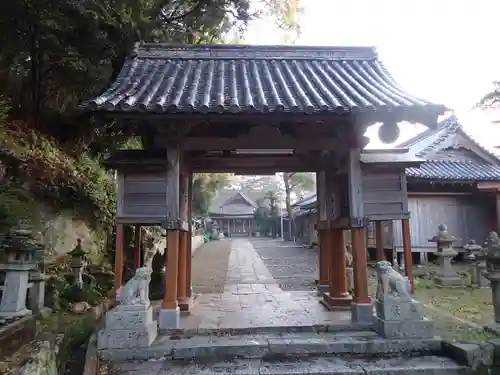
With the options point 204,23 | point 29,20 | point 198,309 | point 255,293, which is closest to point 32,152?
point 29,20

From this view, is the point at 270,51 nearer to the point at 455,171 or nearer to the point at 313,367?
the point at 313,367

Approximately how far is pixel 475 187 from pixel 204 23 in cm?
1418

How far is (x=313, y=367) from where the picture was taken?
504cm

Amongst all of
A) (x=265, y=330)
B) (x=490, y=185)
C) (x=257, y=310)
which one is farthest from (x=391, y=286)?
(x=490, y=185)

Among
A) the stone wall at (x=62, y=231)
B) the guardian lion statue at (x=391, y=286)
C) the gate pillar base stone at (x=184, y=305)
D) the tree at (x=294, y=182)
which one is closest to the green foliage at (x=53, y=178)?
the stone wall at (x=62, y=231)

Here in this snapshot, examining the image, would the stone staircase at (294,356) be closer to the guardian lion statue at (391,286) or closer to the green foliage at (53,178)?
the guardian lion statue at (391,286)

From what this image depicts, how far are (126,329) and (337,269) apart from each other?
14.8ft

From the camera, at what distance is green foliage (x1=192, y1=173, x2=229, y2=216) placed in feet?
95.3

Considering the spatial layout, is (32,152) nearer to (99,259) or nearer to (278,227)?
(99,259)

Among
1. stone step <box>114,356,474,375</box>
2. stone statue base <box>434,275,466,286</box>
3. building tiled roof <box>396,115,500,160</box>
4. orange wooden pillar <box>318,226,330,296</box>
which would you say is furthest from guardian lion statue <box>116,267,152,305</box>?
building tiled roof <box>396,115,500,160</box>

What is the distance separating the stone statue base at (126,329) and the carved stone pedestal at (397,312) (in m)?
3.54

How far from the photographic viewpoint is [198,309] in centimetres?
795

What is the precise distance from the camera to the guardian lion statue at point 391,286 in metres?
5.89

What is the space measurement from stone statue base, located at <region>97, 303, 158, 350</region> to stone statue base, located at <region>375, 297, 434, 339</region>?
3.55m
